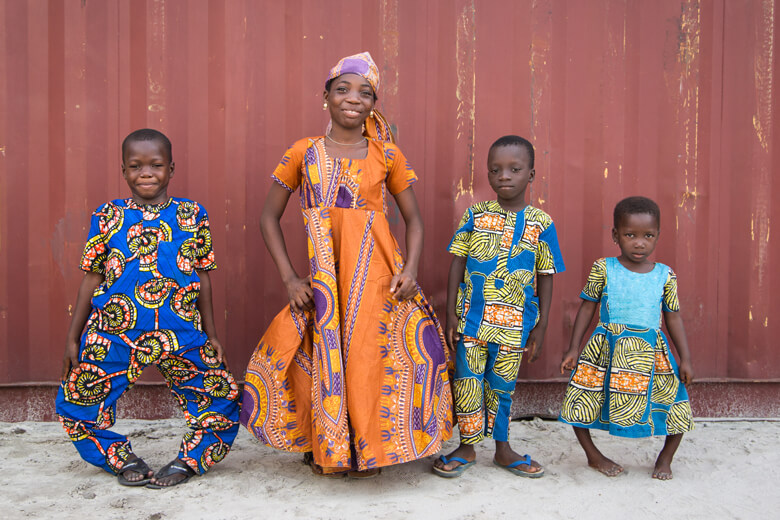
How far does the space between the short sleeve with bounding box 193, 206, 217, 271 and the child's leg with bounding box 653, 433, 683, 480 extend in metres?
2.33

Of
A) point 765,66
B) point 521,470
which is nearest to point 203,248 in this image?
point 521,470

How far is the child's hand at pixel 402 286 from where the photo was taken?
2.74 meters

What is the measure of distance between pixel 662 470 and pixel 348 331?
Answer: 5.46 ft

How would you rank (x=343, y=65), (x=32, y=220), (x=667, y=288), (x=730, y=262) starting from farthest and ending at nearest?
(x=730, y=262) → (x=32, y=220) → (x=667, y=288) → (x=343, y=65)

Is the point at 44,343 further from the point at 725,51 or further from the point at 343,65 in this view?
the point at 725,51

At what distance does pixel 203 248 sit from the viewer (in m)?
2.83

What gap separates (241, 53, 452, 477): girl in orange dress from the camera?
8.61ft

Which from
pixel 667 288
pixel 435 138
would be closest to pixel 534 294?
pixel 667 288

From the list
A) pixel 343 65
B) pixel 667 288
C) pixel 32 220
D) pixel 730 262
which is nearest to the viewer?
pixel 343 65

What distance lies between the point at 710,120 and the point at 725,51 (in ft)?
1.45

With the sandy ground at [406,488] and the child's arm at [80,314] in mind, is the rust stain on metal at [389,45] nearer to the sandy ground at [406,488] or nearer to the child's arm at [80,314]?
the child's arm at [80,314]

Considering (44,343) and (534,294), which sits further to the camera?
(44,343)

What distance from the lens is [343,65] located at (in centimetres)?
278

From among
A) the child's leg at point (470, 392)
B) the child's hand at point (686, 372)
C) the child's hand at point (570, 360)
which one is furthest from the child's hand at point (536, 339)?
the child's hand at point (686, 372)
